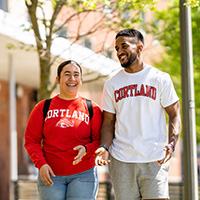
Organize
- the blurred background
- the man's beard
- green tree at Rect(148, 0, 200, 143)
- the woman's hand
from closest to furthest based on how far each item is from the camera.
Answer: the woman's hand < the man's beard < the blurred background < green tree at Rect(148, 0, 200, 143)

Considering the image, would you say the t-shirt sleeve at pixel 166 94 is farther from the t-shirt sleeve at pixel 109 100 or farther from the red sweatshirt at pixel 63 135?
the red sweatshirt at pixel 63 135

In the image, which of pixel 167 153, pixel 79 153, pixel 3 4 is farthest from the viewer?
pixel 3 4

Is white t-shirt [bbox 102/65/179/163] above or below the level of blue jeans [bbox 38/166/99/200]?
above

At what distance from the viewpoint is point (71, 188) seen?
3.85m

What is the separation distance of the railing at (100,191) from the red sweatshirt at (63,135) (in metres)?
4.66

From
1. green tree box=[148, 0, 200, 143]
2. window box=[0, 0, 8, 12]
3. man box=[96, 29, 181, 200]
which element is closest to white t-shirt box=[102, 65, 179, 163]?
man box=[96, 29, 181, 200]

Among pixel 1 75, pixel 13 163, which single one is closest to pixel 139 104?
pixel 13 163

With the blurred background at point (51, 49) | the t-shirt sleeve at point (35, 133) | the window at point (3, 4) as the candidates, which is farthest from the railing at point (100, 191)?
the t-shirt sleeve at point (35, 133)

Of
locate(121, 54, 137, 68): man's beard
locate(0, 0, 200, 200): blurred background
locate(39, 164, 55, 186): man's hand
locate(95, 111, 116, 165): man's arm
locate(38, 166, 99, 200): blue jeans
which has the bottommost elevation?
locate(38, 166, 99, 200): blue jeans

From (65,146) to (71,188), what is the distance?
35cm

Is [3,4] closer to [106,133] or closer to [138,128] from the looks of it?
[106,133]

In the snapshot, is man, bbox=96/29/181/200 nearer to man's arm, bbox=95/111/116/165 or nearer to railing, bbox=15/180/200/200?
man's arm, bbox=95/111/116/165

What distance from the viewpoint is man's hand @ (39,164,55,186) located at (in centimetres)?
376

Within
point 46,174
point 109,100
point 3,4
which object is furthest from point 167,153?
point 3,4
